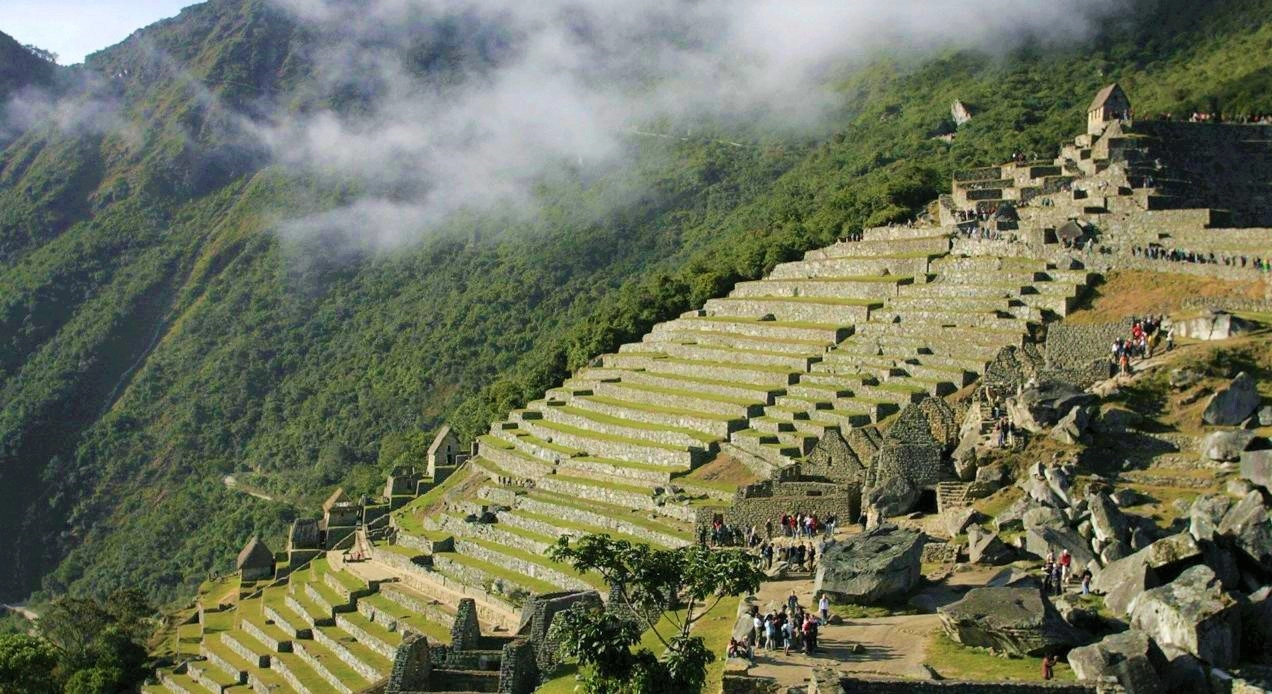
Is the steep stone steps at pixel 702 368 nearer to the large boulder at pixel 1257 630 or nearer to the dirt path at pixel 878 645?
the dirt path at pixel 878 645

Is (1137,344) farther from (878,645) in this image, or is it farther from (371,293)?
(371,293)

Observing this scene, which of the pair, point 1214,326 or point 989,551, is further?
point 1214,326

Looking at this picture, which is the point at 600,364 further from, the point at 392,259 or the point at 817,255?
the point at 392,259

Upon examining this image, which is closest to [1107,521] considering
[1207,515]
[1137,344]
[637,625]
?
[1207,515]

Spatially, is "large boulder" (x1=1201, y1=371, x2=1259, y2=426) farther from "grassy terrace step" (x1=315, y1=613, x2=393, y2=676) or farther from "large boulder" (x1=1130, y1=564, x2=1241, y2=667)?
"grassy terrace step" (x1=315, y1=613, x2=393, y2=676)

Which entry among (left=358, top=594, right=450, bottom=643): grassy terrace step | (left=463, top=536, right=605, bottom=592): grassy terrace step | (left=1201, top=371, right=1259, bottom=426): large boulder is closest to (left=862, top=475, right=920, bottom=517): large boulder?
(left=1201, top=371, right=1259, bottom=426): large boulder

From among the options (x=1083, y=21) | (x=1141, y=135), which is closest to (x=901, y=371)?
(x=1141, y=135)

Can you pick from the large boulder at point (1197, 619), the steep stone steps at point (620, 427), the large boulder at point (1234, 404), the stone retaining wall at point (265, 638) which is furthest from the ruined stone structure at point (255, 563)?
the large boulder at point (1197, 619)
